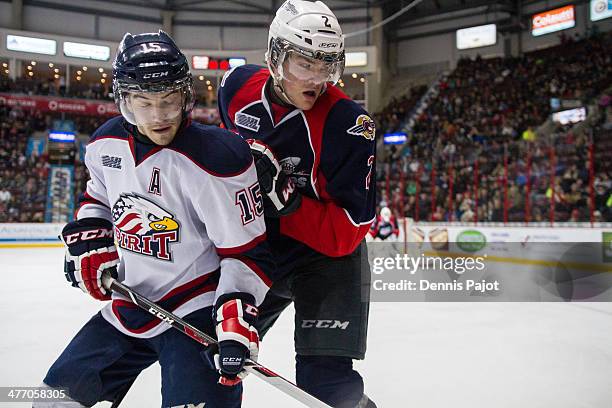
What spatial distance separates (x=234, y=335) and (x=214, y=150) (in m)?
0.47

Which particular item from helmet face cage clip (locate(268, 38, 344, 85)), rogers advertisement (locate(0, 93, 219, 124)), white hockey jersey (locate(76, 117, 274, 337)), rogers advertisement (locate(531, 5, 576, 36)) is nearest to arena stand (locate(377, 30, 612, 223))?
rogers advertisement (locate(531, 5, 576, 36))

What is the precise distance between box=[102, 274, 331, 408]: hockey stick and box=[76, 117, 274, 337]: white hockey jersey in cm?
4

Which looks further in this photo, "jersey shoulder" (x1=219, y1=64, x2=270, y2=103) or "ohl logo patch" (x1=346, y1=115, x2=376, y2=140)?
"jersey shoulder" (x1=219, y1=64, x2=270, y2=103)

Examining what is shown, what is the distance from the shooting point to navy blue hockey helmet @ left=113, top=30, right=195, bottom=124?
55.1 inches

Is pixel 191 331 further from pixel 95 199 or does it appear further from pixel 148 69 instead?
pixel 148 69

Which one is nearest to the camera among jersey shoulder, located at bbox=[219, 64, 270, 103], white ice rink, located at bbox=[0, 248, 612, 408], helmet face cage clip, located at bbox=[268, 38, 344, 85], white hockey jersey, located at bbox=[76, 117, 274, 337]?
white hockey jersey, located at bbox=[76, 117, 274, 337]

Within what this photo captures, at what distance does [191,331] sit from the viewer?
4.75 ft

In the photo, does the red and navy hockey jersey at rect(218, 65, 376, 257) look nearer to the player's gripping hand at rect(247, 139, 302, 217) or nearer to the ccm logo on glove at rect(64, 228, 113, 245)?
the player's gripping hand at rect(247, 139, 302, 217)

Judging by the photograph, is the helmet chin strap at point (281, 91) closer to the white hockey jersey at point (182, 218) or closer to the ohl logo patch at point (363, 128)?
the ohl logo patch at point (363, 128)

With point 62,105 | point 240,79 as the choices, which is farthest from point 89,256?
point 62,105

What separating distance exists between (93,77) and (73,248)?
20.6 m

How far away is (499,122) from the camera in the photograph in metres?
14.6

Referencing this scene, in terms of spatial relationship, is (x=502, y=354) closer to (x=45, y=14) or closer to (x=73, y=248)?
(x=73, y=248)

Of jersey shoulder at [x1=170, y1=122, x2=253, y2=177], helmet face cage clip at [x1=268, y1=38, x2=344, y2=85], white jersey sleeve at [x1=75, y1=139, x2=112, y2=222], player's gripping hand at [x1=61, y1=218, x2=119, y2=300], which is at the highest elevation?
helmet face cage clip at [x1=268, y1=38, x2=344, y2=85]
